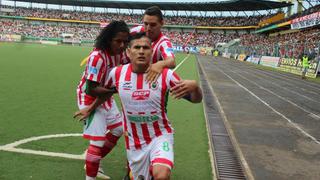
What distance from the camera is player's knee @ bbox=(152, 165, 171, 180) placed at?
3.55 metres

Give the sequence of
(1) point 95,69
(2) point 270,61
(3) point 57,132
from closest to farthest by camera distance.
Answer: (1) point 95,69
(3) point 57,132
(2) point 270,61

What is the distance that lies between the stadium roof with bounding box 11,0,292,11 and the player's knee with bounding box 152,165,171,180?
237 ft

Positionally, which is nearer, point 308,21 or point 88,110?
point 88,110

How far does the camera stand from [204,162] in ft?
19.8

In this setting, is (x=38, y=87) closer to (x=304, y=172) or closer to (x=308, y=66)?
(x=304, y=172)

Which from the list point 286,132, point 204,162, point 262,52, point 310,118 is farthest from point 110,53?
point 262,52

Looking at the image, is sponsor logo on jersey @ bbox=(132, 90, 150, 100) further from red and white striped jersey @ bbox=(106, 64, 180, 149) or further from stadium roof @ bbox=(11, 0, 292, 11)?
stadium roof @ bbox=(11, 0, 292, 11)

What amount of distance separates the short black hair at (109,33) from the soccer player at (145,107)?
0.64 meters

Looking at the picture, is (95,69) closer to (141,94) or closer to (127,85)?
(127,85)

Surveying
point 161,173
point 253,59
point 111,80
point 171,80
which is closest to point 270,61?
point 253,59

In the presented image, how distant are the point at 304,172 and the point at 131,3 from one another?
94746mm

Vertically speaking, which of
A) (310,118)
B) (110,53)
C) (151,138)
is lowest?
(310,118)

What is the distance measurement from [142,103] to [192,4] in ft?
296

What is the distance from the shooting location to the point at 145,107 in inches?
152
